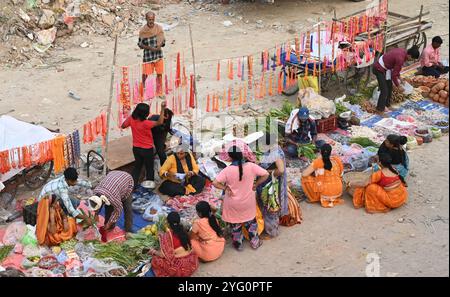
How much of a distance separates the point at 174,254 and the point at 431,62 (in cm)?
699

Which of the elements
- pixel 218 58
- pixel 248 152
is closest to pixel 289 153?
pixel 248 152

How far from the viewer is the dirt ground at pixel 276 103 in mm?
6832

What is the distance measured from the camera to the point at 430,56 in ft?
37.9

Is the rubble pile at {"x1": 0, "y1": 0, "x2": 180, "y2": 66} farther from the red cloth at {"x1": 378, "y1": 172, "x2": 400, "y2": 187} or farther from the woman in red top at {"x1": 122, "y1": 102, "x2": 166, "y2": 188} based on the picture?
the red cloth at {"x1": 378, "y1": 172, "x2": 400, "y2": 187}

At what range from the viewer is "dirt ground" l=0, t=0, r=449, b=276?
6.83 metres

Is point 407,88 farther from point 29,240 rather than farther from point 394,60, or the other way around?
point 29,240

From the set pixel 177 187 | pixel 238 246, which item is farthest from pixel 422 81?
pixel 238 246

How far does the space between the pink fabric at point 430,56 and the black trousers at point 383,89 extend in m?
1.46

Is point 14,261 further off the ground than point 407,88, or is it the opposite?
point 407,88

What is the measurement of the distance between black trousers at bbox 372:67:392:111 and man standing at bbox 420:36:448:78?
1.47 meters

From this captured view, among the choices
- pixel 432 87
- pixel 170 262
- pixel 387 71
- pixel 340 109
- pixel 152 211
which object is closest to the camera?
pixel 170 262

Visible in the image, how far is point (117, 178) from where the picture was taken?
7.14 m

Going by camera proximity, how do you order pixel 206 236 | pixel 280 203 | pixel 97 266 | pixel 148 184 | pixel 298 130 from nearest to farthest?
pixel 97 266 < pixel 206 236 < pixel 280 203 < pixel 148 184 < pixel 298 130

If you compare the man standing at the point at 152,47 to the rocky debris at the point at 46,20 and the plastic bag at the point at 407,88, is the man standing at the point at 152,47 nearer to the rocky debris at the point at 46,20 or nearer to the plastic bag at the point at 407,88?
the rocky debris at the point at 46,20
